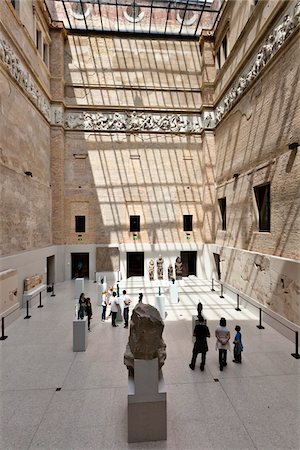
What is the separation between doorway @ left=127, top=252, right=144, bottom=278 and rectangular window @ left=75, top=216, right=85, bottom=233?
3601 mm

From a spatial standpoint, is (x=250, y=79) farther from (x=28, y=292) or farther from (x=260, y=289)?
(x=28, y=292)

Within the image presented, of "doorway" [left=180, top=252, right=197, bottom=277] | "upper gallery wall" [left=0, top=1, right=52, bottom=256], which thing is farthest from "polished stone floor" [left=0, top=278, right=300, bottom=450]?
"doorway" [left=180, top=252, right=197, bottom=277]

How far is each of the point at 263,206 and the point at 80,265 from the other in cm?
1216

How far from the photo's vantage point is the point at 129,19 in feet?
57.7

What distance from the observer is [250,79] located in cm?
1144

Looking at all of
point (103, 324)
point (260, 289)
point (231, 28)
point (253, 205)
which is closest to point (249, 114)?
point (253, 205)

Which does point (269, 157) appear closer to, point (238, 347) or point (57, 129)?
point (238, 347)

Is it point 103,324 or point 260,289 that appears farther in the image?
point 260,289

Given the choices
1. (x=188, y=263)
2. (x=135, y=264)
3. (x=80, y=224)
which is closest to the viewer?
(x=80, y=224)

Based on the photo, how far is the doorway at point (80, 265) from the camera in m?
17.6

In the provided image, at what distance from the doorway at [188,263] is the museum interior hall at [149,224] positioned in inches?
3.9

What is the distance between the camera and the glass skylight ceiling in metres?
17.1

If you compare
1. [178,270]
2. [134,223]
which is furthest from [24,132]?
[178,270]

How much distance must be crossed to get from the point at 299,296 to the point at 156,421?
5.65m
